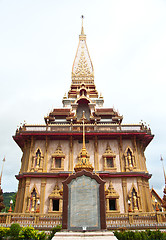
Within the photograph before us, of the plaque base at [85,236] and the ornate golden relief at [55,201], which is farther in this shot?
the ornate golden relief at [55,201]

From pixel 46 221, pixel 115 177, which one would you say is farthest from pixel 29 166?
pixel 115 177

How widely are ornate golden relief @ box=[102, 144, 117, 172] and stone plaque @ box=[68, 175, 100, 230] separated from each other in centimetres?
1092

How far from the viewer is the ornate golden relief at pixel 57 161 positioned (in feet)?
65.0

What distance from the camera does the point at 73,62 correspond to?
122ft

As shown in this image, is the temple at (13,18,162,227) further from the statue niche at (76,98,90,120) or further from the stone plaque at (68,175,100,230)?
the stone plaque at (68,175,100,230)

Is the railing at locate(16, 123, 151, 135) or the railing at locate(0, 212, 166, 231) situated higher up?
the railing at locate(16, 123, 151, 135)

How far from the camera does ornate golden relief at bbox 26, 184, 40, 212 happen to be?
703 inches

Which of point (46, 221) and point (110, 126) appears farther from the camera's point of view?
point (110, 126)

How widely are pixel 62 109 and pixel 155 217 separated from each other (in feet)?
57.4

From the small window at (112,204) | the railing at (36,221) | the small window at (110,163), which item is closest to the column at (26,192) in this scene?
the railing at (36,221)

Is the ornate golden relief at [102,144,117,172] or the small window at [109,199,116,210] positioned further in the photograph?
the ornate golden relief at [102,144,117,172]

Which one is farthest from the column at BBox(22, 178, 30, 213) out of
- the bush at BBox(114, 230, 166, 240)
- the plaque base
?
the plaque base

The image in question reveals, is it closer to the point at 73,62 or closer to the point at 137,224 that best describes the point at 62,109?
the point at 73,62

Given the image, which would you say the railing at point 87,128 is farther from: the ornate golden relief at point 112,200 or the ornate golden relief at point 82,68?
the ornate golden relief at point 82,68
